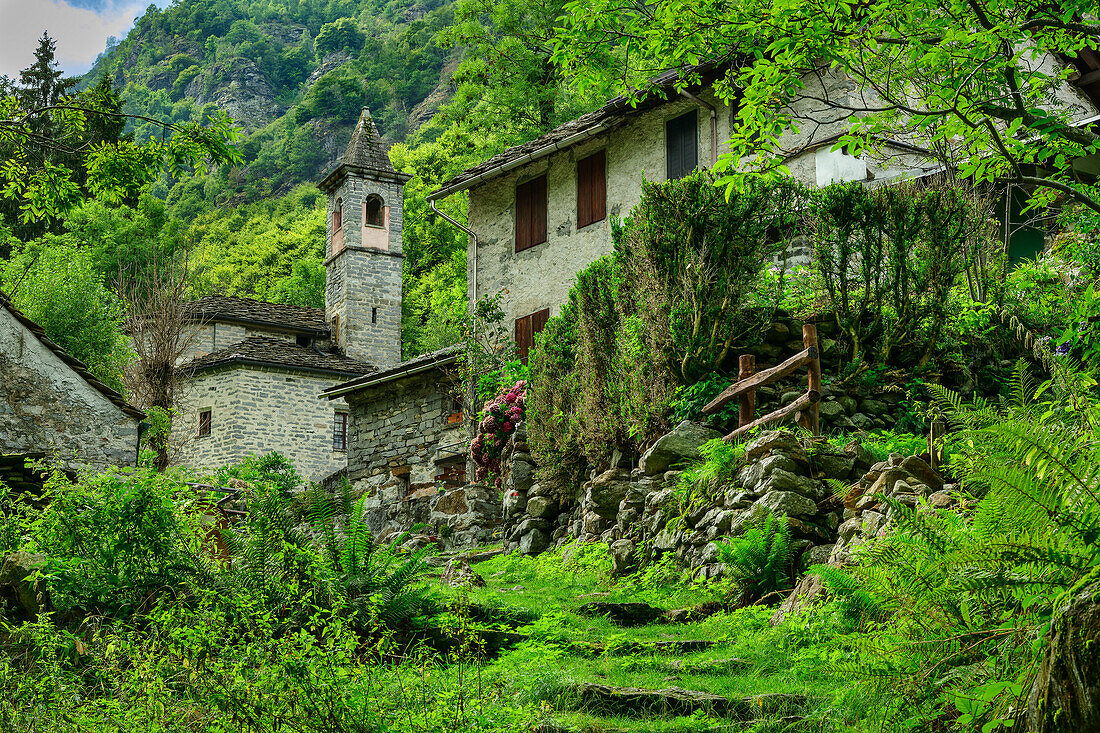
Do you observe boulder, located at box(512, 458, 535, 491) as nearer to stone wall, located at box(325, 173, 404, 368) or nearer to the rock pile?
the rock pile

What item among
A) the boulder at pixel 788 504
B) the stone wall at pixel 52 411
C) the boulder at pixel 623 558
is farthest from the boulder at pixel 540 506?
the stone wall at pixel 52 411

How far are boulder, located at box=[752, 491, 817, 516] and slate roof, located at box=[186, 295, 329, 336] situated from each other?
2724cm

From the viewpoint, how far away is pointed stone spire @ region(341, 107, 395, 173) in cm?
3678

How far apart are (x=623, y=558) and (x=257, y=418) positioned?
75.1 feet

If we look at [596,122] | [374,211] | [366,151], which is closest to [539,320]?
[596,122]

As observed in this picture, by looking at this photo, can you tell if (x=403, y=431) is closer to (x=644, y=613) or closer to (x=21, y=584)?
(x=644, y=613)

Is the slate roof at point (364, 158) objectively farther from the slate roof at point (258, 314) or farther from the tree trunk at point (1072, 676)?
the tree trunk at point (1072, 676)

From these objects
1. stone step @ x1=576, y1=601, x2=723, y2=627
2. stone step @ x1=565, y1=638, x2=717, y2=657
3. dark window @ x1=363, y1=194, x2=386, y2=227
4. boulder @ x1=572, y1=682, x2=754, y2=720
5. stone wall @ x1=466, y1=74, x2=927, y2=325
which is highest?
dark window @ x1=363, y1=194, x2=386, y2=227

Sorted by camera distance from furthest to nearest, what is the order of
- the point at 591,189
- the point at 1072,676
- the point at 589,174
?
the point at 589,174
the point at 591,189
the point at 1072,676

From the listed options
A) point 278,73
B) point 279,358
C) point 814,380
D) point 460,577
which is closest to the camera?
point 460,577

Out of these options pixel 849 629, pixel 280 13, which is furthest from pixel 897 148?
pixel 280 13

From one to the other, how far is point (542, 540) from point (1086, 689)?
1000 cm

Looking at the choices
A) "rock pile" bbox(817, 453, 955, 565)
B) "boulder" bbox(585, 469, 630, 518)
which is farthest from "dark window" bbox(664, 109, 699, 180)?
"rock pile" bbox(817, 453, 955, 565)

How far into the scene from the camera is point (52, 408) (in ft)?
42.4
